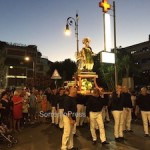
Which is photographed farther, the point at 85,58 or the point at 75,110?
the point at 85,58

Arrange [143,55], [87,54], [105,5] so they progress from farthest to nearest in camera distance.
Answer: [143,55], [105,5], [87,54]

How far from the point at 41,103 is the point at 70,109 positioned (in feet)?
26.9

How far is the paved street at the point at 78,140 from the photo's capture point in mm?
8906

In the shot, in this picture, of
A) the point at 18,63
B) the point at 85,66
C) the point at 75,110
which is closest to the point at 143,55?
the point at 18,63

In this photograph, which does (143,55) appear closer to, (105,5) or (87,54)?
(105,5)

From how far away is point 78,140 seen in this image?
397 inches

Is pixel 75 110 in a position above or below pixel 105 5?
below

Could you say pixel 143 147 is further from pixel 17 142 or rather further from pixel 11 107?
pixel 11 107

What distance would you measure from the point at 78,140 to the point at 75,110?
1.88m

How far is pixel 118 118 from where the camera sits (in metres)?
9.72

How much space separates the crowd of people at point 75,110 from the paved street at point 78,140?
0.30 metres

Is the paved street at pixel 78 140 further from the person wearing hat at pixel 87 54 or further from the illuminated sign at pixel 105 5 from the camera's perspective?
the illuminated sign at pixel 105 5

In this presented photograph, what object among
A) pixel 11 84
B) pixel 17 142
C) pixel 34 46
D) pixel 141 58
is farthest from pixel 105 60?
pixel 34 46

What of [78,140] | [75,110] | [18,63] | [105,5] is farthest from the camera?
[18,63]
